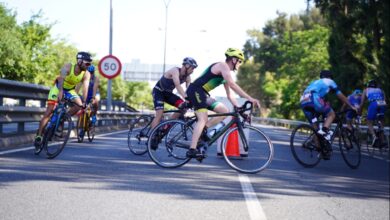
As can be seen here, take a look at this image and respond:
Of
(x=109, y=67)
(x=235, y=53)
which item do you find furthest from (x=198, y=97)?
(x=109, y=67)

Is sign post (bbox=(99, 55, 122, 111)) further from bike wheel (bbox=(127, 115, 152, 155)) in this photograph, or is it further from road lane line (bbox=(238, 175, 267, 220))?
road lane line (bbox=(238, 175, 267, 220))

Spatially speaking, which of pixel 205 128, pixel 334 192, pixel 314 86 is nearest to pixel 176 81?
pixel 205 128

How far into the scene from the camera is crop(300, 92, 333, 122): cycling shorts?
1182 cm

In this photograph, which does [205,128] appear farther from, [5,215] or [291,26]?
[291,26]

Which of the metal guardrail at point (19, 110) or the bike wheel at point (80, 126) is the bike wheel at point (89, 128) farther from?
the metal guardrail at point (19, 110)

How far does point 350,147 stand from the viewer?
12.5 m

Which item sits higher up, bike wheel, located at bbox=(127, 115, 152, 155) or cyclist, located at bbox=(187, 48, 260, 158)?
cyclist, located at bbox=(187, 48, 260, 158)

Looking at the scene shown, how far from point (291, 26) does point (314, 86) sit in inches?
2683

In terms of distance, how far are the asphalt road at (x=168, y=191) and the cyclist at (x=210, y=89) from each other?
77 cm

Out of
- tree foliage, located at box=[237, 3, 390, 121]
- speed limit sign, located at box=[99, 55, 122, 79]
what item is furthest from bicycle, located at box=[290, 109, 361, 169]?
tree foliage, located at box=[237, 3, 390, 121]

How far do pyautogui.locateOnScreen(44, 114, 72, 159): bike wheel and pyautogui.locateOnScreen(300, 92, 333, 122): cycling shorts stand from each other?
4.64 meters

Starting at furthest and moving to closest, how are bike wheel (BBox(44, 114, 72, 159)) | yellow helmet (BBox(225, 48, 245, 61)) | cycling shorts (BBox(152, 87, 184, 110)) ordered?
cycling shorts (BBox(152, 87, 184, 110)) → bike wheel (BBox(44, 114, 72, 159)) → yellow helmet (BBox(225, 48, 245, 61))

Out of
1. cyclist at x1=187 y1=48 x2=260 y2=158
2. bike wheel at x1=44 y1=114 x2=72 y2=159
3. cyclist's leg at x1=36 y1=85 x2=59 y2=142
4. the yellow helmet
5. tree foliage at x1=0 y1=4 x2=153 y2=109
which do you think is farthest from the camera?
tree foliage at x1=0 y1=4 x2=153 y2=109

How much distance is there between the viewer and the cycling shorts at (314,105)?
38.8 ft
